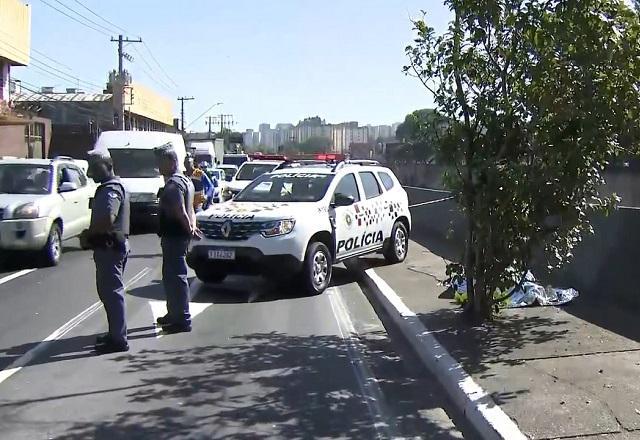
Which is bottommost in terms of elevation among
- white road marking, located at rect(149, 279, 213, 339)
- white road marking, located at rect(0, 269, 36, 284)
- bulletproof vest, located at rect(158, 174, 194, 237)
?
white road marking, located at rect(149, 279, 213, 339)

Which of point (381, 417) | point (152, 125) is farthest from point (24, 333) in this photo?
point (152, 125)

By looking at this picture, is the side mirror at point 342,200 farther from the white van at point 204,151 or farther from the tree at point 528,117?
the white van at point 204,151

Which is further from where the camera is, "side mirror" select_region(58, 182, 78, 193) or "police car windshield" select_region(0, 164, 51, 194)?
"police car windshield" select_region(0, 164, 51, 194)

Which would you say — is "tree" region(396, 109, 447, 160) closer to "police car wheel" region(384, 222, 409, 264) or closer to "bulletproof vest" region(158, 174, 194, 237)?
"bulletproof vest" region(158, 174, 194, 237)

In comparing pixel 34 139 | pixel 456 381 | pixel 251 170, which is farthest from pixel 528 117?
pixel 34 139

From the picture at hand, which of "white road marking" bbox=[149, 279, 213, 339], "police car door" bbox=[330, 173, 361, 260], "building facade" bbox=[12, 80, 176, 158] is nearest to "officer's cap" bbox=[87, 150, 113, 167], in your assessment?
"white road marking" bbox=[149, 279, 213, 339]

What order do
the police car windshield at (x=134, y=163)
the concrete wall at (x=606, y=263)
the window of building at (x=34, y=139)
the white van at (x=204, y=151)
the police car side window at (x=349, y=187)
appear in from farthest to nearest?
the white van at (x=204, y=151), the window of building at (x=34, y=139), the police car windshield at (x=134, y=163), the police car side window at (x=349, y=187), the concrete wall at (x=606, y=263)

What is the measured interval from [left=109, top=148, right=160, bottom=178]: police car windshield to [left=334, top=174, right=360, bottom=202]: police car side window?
843cm

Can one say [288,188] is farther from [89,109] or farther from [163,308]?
[89,109]

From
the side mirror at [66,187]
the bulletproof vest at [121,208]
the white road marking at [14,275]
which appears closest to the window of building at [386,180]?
the side mirror at [66,187]

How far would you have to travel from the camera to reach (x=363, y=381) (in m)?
6.37

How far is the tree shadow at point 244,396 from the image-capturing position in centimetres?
514

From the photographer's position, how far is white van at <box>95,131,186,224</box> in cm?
1814

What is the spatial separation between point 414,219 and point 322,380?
44.6ft
